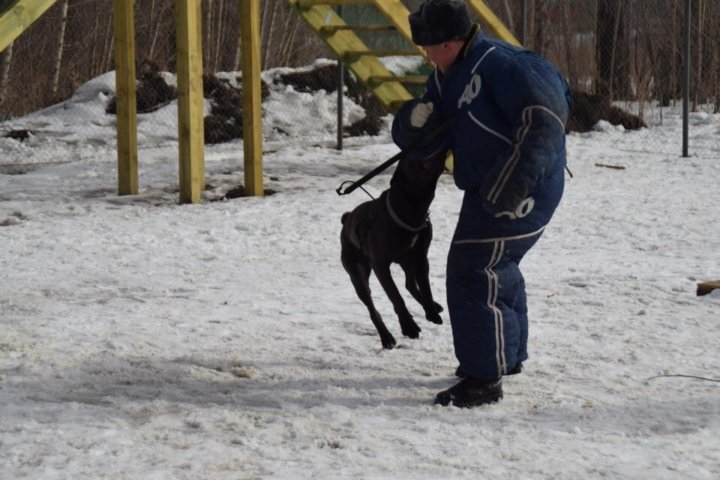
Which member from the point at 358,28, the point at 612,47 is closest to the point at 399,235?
the point at 358,28

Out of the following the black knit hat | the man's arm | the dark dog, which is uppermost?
the black knit hat

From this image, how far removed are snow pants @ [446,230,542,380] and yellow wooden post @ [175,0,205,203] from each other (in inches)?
224

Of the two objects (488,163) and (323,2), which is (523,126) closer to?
(488,163)

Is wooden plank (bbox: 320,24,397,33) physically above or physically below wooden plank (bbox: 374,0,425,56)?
below

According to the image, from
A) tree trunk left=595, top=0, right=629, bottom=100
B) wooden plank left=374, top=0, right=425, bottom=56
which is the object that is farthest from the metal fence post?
tree trunk left=595, top=0, right=629, bottom=100

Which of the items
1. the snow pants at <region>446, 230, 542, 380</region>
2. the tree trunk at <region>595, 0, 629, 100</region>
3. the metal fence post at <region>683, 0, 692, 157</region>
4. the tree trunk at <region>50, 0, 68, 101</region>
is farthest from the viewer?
the tree trunk at <region>595, 0, 629, 100</region>

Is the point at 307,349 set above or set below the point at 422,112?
below

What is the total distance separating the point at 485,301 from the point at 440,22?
1040mm

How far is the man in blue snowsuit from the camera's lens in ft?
12.6

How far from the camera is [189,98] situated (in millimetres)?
9344

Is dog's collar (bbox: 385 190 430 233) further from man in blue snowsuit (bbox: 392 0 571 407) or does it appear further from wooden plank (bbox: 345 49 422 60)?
wooden plank (bbox: 345 49 422 60)

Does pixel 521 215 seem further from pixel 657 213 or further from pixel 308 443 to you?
pixel 657 213

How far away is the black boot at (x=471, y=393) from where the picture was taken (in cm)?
407

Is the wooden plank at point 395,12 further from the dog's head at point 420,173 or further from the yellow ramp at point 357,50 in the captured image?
the dog's head at point 420,173
